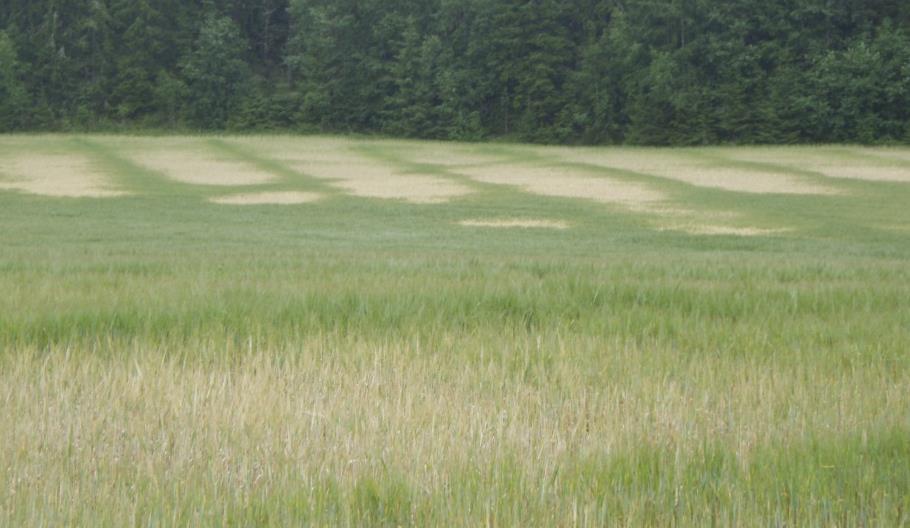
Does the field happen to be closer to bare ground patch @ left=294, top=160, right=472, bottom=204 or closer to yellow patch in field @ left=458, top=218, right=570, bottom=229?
yellow patch in field @ left=458, top=218, right=570, bottom=229

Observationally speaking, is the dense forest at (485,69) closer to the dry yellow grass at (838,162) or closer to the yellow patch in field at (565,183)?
the dry yellow grass at (838,162)

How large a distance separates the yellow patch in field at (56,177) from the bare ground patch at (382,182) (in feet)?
23.8

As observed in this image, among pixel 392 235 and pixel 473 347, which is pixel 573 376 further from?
pixel 392 235

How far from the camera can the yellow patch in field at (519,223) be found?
70.6 feet

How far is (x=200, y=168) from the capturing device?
35.4m

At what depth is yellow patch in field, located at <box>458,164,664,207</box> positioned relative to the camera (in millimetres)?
27359

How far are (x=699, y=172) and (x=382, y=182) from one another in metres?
11.5

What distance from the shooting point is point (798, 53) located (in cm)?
6012

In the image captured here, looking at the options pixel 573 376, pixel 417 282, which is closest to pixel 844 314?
pixel 573 376

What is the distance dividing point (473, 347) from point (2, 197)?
81.3ft

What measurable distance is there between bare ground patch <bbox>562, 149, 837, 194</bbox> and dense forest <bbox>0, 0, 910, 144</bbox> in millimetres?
16689

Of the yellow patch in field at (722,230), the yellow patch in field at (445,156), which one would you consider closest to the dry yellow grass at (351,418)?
the yellow patch in field at (722,230)

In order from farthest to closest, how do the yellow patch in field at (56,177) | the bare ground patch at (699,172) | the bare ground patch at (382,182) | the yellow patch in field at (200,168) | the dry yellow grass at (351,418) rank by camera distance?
the yellow patch in field at (200,168)
the bare ground patch at (699,172)
the bare ground patch at (382,182)
the yellow patch in field at (56,177)
the dry yellow grass at (351,418)

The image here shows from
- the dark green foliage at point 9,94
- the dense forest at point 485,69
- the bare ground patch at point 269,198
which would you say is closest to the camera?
the bare ground patch at point 269,198
